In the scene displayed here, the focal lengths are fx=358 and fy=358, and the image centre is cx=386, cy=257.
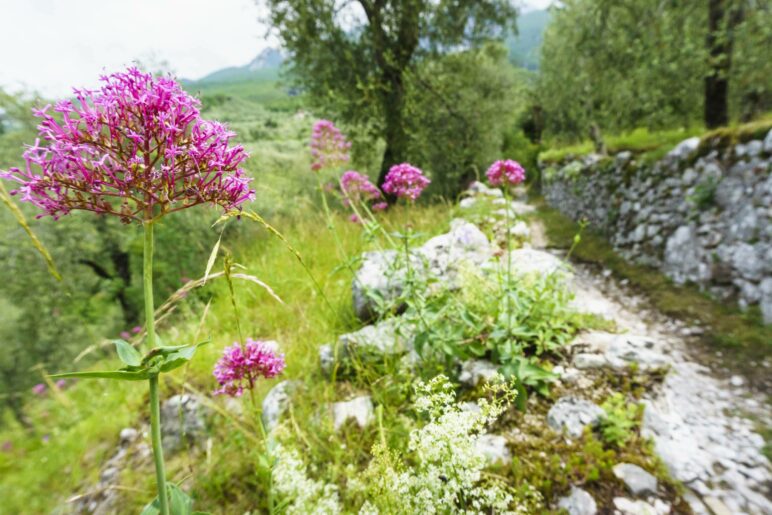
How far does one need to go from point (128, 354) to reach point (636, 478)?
3.00m

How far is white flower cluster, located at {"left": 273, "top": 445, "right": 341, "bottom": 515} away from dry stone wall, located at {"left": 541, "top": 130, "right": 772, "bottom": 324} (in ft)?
20.7

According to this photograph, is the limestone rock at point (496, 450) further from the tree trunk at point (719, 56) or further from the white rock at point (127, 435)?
the tree trunk at point (719, 56)

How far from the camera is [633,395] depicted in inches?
122

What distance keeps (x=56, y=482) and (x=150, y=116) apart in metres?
4.29

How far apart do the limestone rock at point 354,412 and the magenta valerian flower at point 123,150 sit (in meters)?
2.22

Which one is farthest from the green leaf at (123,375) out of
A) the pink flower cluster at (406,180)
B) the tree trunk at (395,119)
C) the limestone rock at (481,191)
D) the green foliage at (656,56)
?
the green foliage at (656,56)

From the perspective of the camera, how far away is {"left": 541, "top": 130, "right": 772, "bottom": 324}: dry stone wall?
17.7 ft

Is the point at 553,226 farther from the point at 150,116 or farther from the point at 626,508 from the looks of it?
the point at 150,116

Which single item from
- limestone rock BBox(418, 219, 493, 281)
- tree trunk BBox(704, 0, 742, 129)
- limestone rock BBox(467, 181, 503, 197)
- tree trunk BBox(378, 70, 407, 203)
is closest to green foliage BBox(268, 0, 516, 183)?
tree trunk BBox(378, 70, 407, 203)

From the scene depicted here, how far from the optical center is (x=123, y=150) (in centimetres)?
126

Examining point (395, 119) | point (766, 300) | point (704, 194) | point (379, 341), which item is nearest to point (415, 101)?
point (395, 119)

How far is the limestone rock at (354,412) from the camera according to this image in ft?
9.39

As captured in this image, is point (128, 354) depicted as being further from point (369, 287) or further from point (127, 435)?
point (127, 435)

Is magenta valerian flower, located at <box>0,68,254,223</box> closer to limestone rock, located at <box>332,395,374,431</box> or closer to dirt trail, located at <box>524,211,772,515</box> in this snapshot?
limestone rock, located at <box>332,395,374,431</box>
